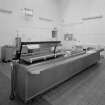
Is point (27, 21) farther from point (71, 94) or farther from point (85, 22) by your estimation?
point (71, 94)

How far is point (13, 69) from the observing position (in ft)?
6.31

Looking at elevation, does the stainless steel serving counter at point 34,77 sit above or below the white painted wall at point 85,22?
below

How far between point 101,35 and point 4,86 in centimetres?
580

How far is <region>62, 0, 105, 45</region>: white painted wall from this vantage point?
5.75 meters

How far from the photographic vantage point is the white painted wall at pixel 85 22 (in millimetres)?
5754

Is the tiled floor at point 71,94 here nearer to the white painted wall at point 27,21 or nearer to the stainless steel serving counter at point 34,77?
the stainless steel serving counter at point 34,77

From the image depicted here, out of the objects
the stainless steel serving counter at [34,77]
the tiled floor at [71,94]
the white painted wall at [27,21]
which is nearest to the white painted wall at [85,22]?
the white painted wall at [27,21]

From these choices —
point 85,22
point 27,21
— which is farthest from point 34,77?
point 85,22

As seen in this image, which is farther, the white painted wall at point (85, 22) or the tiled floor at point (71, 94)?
the white painted wall at point (85, 22)

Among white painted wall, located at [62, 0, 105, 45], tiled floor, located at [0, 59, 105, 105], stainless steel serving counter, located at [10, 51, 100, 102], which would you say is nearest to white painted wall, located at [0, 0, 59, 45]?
white painted wall, located at [62, 0, 105, 45]

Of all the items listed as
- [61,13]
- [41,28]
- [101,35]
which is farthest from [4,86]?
[61,13]

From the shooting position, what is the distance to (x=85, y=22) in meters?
6.38

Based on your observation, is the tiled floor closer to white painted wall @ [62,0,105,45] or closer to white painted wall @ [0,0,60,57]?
white painted wall @ [0,0,60,57]

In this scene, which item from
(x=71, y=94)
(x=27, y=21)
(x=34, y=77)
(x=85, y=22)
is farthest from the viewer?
(x=85, y=22)
